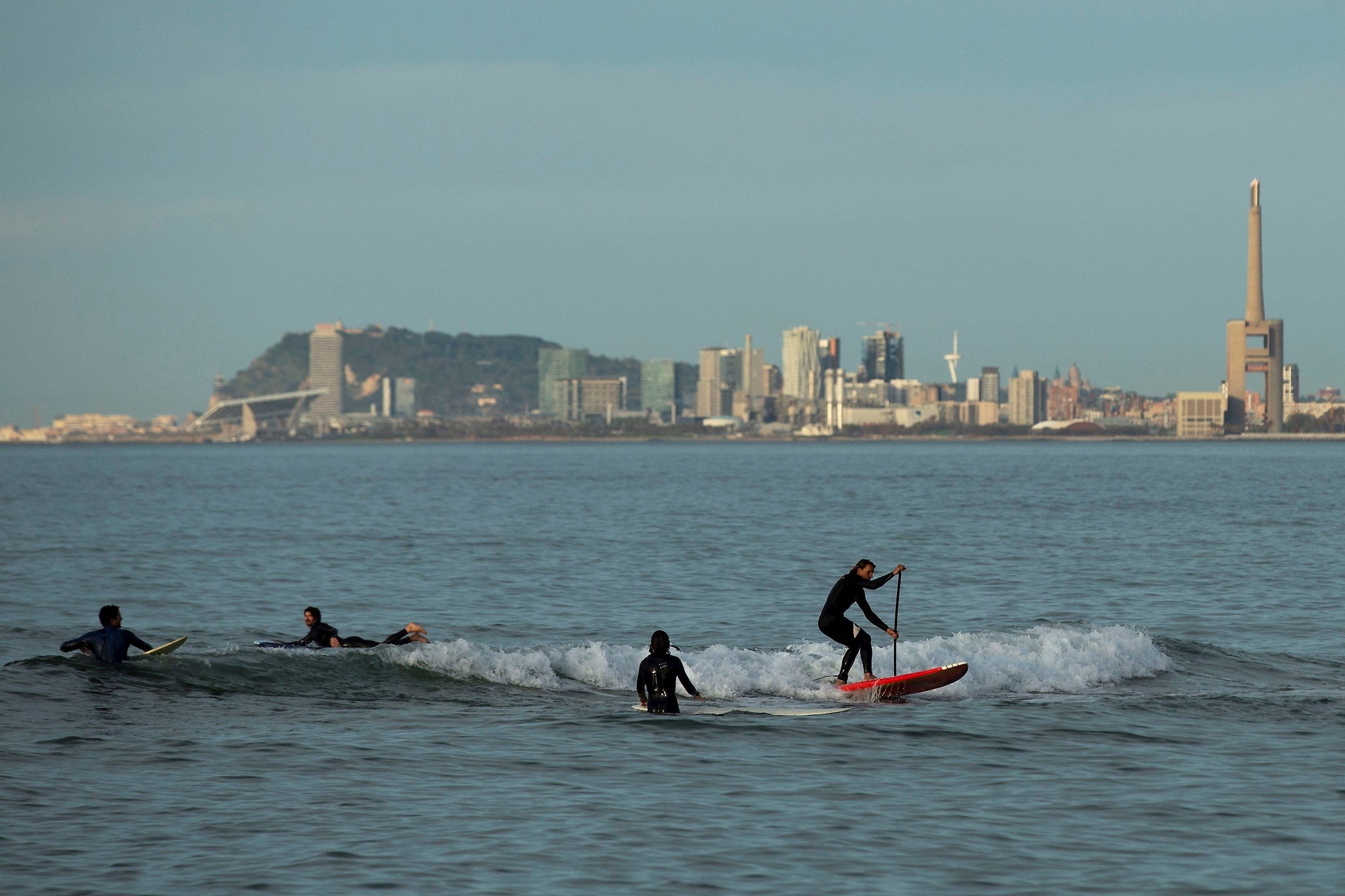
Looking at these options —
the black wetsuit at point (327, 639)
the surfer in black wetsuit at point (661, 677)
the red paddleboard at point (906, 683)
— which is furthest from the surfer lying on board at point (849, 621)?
the black wetsuit at point (327, 639)

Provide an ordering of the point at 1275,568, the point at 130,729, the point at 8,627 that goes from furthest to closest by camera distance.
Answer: the point at 1275,568 < the point at 8,627 < the point at 130,729

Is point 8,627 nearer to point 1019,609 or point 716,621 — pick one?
point 716,621

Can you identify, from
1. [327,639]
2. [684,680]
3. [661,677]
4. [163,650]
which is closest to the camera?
[661,677]

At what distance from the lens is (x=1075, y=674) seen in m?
23.5

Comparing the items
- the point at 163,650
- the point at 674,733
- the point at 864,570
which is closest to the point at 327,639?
the point at 163,650

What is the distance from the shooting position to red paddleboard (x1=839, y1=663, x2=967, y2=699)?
21.4 meters

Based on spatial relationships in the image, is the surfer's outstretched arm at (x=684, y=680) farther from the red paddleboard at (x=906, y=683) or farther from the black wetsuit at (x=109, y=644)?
the black wetsuit at (x=109, y=644)

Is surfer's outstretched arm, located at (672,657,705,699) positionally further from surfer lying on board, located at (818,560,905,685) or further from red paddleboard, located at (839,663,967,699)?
red paddleboard, located at (839,663,967,699)

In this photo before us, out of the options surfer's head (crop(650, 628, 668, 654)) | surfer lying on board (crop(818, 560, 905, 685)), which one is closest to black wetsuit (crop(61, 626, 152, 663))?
surfer's head (crop(650, 628, 668, 654))

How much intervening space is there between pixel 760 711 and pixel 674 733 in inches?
83.0

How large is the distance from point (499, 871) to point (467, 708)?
335 inches

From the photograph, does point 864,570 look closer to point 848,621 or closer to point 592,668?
point 848,621

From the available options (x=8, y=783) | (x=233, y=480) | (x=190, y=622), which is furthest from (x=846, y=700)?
(x=233, y=480)

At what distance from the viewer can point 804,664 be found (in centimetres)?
2419
